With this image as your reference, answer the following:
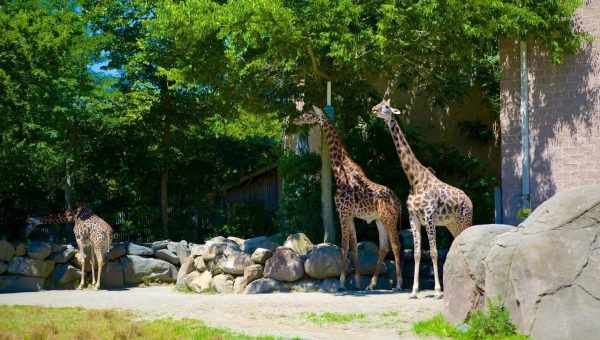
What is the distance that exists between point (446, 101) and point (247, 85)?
5423 mm

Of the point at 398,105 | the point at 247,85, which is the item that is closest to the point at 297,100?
the point at 247,85

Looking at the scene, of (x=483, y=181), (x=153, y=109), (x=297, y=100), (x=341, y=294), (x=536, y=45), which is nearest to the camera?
(x=341, y=294)

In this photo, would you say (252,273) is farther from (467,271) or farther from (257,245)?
(467,271)

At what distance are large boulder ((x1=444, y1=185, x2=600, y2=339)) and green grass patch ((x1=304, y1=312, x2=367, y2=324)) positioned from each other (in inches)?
86.7


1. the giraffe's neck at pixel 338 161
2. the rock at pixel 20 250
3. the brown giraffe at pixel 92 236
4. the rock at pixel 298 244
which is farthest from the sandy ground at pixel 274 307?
the giraffe's neck at pixel 338 161

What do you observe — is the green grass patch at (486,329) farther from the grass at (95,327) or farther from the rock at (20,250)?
the rock at (20,250)

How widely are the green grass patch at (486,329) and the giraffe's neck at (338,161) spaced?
17.9 feet

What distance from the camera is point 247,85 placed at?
49.1 ft

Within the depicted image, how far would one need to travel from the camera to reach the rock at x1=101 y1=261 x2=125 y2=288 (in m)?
15.9

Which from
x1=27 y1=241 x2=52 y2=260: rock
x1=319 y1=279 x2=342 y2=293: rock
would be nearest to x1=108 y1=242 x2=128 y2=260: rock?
x1=27 y1=241 x2=52 y2=260: rock

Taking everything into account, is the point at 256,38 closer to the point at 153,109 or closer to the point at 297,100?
the point at 297,100

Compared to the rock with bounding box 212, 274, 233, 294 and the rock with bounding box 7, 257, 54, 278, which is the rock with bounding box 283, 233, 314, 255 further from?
the rock with bounding box 7, 257, 54, 278

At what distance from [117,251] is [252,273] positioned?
3938mm

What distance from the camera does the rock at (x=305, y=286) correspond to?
13594mm
